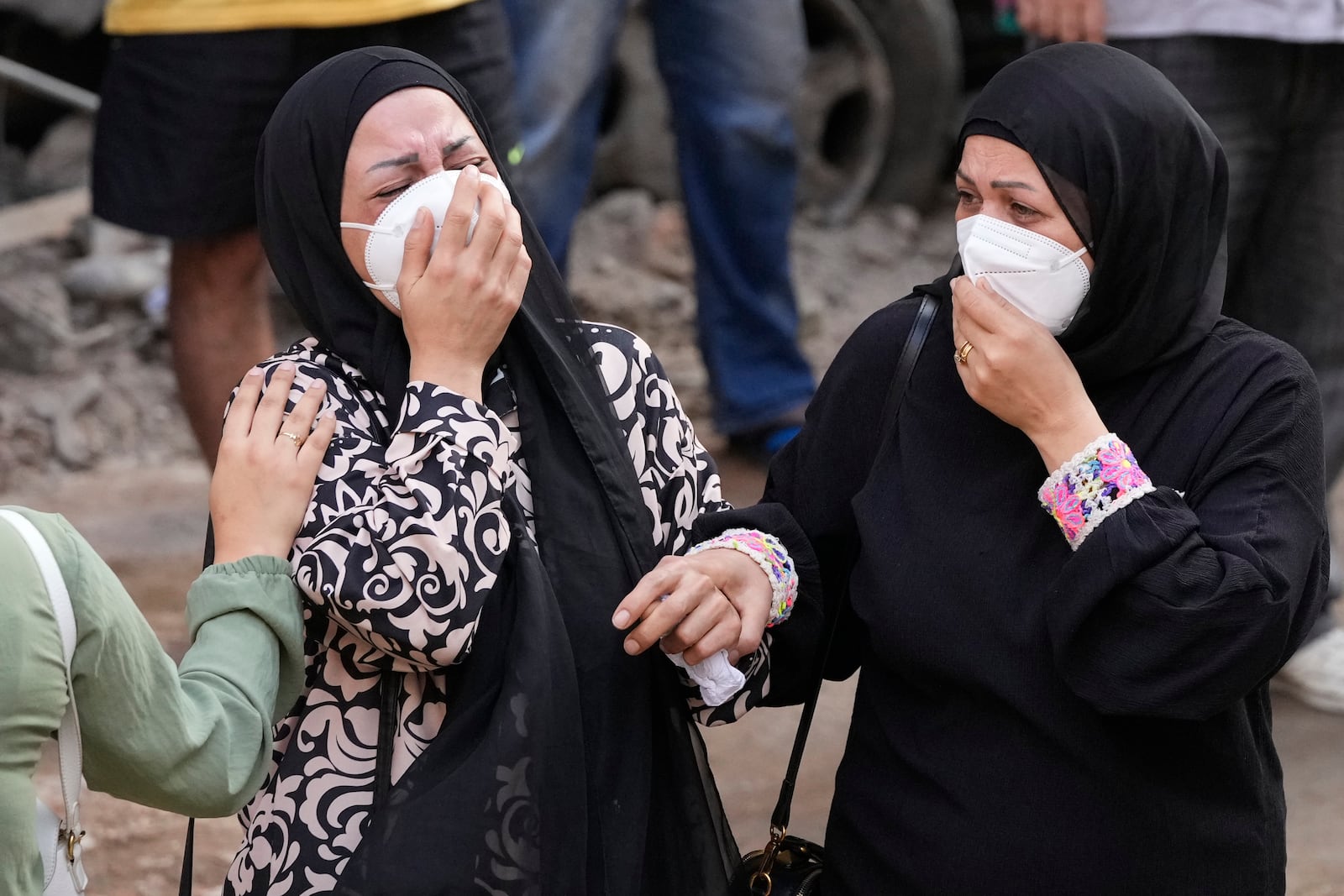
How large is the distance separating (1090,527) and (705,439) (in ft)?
9.74

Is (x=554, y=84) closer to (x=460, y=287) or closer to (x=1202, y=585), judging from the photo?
(x=460, y=287)

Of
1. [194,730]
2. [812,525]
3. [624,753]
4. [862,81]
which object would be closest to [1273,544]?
[812,525]

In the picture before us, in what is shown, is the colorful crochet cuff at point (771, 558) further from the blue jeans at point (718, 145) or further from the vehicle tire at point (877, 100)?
the vehicle tire at point (877, 100)

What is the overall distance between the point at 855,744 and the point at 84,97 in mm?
4475

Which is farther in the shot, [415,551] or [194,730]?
A: [415,551]

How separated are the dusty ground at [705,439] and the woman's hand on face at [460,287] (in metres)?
1.33

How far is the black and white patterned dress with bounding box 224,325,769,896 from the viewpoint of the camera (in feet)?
5.65

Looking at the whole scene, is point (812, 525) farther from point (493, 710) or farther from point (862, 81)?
point (862, 81)

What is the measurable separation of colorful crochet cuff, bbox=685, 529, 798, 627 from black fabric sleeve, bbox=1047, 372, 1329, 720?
0.34 meters

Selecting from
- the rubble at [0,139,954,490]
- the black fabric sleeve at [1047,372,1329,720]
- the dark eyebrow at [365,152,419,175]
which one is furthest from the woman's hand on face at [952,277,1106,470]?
the rubble at [0,139,954,490]

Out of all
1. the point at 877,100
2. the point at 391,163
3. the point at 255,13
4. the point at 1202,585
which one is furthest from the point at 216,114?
the point at 877,100

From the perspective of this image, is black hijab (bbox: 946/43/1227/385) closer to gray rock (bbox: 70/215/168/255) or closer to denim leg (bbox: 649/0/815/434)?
denim leg (bbox: 649/0/815/434)

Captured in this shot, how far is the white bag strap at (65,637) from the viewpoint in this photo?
4.52 feet

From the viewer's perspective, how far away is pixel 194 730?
1.53 metres
